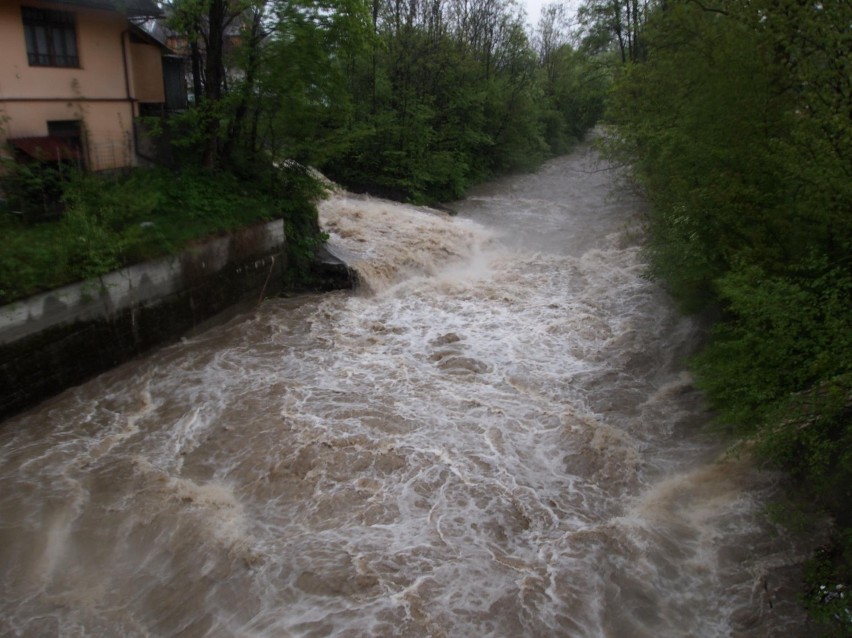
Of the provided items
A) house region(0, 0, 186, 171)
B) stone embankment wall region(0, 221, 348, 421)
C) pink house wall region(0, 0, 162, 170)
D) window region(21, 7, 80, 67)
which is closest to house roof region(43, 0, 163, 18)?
house region(0, 0, 186, 171)

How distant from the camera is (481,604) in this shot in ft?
22.0

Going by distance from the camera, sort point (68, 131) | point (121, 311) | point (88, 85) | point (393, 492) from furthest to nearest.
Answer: point (88, 85)
point (68, 131)
point (121, 311)
point (393, 492)

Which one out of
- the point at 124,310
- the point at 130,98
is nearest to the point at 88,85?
the point at 130,98

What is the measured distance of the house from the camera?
526 inches

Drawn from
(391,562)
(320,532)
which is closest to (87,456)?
(320,532)

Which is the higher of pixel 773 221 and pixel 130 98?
pixel 130 98

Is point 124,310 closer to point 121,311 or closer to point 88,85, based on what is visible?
point 121,311

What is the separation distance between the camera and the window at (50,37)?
13773 mm

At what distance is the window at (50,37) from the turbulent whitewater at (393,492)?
7.15 metres

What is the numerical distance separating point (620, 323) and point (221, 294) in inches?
348

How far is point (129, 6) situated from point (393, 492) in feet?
44.5

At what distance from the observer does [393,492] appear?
27.6 ft

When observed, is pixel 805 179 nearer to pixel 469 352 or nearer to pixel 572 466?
pixel 572 466

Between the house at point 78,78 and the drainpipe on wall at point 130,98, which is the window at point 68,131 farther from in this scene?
the drainpipe on wall at point 130,98
